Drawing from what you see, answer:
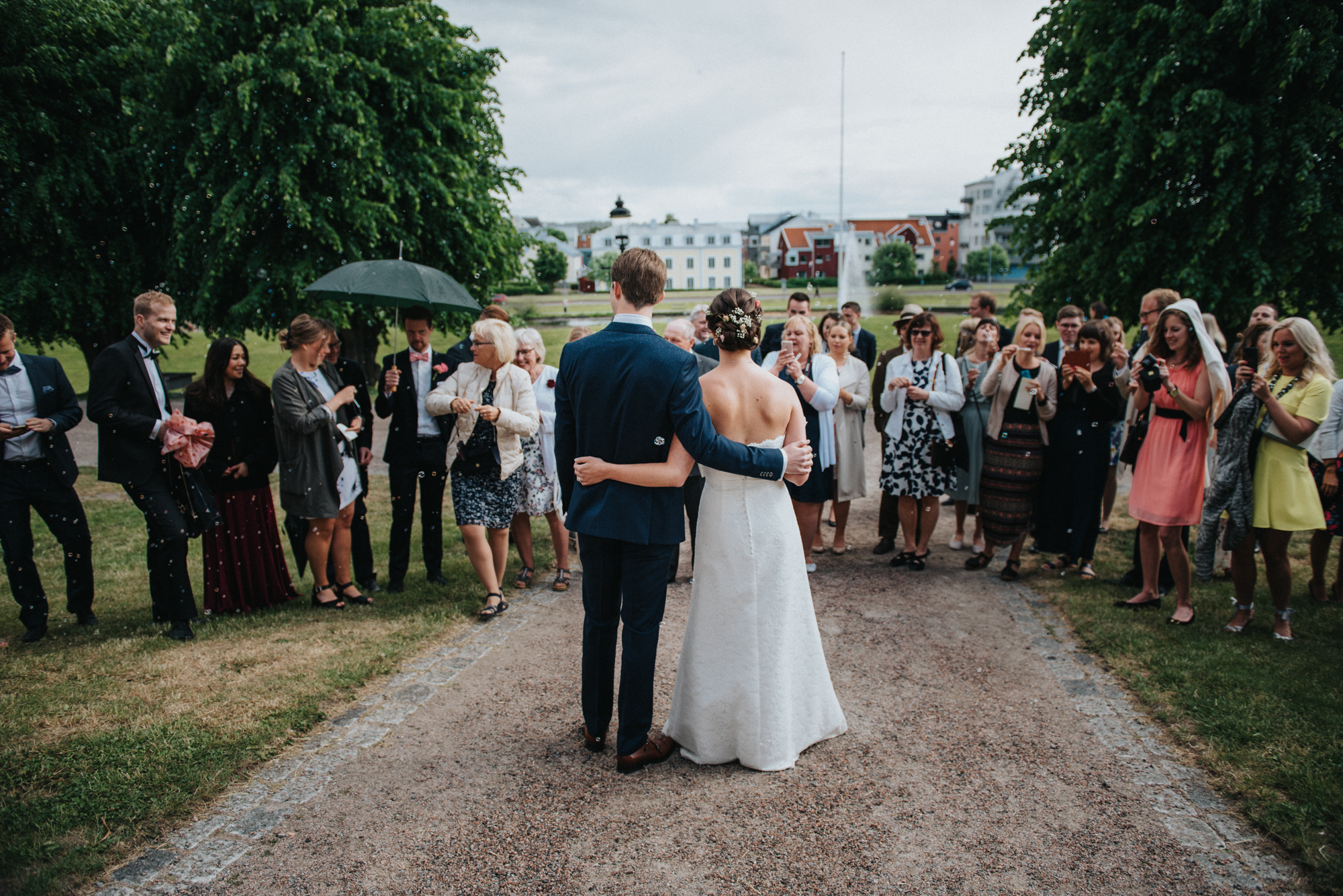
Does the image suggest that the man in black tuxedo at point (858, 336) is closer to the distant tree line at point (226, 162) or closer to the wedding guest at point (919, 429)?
the wedding guest at point (919, 429)

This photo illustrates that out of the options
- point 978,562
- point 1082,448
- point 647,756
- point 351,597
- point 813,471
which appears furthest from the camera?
point 978,562

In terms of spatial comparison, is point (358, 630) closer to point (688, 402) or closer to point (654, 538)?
point (654, 538)

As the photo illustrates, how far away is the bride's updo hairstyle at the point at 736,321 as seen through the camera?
382cm

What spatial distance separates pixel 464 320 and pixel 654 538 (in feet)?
57.0

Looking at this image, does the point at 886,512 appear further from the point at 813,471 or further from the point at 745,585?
the point at 745,585

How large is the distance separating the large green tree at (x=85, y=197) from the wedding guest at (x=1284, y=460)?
17.7 metres

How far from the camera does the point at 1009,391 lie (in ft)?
22.7

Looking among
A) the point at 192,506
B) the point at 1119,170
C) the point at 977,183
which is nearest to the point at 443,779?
the point at 192,506

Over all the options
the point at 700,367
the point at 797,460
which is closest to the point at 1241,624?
the point at 797,460

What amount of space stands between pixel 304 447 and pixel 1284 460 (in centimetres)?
699

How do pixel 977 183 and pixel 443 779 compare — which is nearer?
pixel 443 779

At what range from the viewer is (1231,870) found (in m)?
3.12

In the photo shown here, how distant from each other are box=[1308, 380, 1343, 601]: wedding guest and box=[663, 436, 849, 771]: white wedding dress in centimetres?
435

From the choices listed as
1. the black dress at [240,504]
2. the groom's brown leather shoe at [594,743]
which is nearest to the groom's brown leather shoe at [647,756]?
the groom's brown leather shoe at [594,743]
